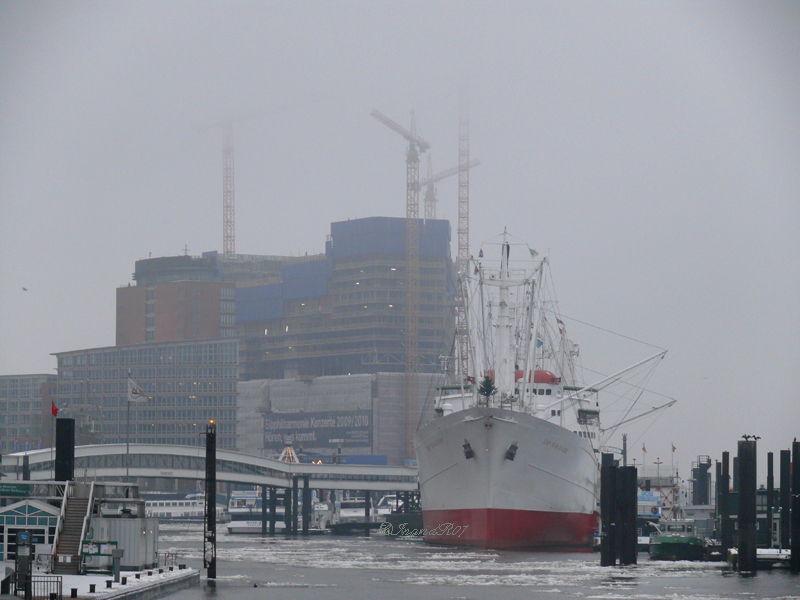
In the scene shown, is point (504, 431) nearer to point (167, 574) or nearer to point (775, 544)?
point (775, 544)

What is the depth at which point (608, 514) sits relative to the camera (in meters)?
73.9

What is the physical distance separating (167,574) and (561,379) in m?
60.4

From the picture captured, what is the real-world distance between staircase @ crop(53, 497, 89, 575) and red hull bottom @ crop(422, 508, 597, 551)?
125 ft

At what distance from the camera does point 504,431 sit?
91375 mm

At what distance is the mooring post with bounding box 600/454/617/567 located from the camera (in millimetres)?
73562

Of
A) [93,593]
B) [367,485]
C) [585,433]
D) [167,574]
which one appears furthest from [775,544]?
[367,485]

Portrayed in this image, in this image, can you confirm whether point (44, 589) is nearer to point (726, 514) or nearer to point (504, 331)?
point (726, 514)

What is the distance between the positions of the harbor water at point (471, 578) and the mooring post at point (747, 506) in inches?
38.1

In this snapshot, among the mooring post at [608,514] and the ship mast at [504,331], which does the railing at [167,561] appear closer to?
the mooring post at [608,514]

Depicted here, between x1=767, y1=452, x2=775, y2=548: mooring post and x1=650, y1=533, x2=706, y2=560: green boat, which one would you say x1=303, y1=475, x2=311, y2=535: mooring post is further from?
x1=767, y1=452, x2=775, y2=548: mooring post

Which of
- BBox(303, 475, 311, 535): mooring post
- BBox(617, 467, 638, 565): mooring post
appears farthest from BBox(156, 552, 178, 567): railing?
BBox(303, 475, 311, 535): mooring post

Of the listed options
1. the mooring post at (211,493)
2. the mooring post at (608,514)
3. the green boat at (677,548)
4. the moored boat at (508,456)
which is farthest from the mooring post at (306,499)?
the mooring post at (211,493)

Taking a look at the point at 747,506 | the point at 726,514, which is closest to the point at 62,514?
the point at 747,506

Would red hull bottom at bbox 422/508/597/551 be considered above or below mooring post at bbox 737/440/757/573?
below
